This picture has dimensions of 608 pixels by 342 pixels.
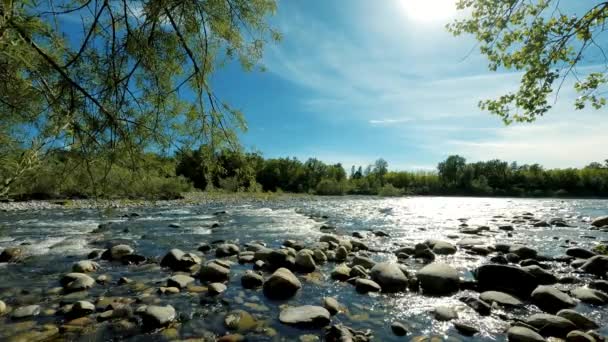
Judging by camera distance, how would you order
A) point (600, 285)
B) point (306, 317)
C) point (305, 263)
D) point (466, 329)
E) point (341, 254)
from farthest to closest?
point (341, 254), point (305, 263), point (600, 285), point (306, 317), point (466, 329)

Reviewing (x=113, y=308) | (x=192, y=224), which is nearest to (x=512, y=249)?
(x=113, y=308)

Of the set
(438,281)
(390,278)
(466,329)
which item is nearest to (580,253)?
(438,281)

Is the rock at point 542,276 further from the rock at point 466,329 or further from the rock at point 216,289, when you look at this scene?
the rock at point 216,289

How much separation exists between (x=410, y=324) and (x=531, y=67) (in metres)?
5.31

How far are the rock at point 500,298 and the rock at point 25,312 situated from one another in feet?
23.9

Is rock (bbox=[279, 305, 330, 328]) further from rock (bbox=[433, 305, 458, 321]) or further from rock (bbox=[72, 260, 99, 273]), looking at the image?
rock (bbox=[72, 260, 99, 273])

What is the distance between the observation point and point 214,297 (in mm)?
6035

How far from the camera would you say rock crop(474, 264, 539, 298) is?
643cm

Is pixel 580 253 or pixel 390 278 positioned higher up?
pixel 580 253

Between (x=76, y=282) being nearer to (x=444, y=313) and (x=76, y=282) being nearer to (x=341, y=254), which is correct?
(x=341, y=254)

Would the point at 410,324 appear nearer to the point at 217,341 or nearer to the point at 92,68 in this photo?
the point at 217,341

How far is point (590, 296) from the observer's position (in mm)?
5773

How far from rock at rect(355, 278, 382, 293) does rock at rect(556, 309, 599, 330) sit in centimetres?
287

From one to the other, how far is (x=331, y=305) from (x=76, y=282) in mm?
4871
